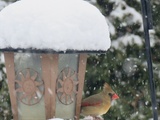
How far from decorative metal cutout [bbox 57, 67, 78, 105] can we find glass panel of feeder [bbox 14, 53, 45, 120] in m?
0.11

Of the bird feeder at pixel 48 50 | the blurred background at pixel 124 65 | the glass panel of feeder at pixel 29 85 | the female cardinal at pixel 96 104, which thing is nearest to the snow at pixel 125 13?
the blurred background at pixel 124 65

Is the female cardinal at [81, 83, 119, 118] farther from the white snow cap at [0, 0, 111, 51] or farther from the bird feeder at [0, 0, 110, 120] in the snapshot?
the white snow cap at [0, 0, 111, 51]

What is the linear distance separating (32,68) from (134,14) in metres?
2.14

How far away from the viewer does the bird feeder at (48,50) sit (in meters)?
2.46

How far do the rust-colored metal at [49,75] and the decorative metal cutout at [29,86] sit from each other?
4 cm

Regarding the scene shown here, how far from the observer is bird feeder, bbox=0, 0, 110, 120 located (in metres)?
2.46

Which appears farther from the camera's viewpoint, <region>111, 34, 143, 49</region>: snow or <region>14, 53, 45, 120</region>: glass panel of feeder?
<region>111, 34, 143, 49</region>: snow

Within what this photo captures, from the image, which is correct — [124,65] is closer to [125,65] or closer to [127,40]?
[125,65]

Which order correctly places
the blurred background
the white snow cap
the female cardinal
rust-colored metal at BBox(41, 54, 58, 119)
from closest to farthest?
the white snow cap < rust-colored metal at BBox(41, 54, 58, 119) < the female cardinal < the blurred background

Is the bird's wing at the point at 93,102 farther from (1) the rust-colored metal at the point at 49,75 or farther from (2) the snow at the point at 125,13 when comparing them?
(2) the snow at the point at 125,13

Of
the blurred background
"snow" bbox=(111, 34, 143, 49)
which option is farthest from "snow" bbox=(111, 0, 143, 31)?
"snow" bbox=(111, 34, 143, 49)

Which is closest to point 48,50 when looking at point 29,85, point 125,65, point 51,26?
point 51,26

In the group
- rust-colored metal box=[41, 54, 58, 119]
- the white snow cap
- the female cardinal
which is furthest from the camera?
the female cardinal

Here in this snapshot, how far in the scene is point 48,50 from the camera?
96.4 inches
